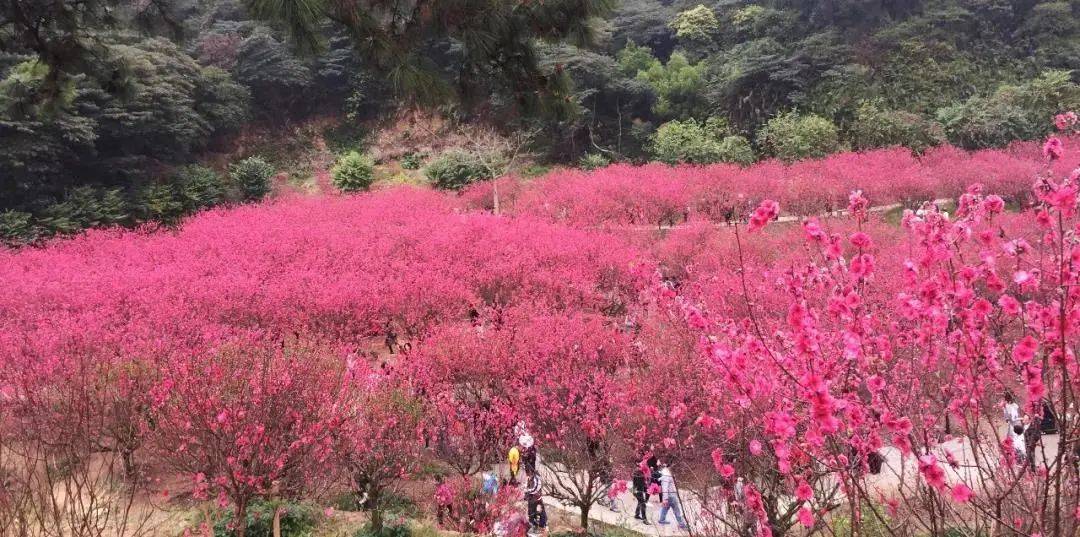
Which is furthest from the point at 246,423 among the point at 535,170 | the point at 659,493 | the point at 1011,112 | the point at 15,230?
the point at 1011,112

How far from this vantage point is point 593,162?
71.3ft

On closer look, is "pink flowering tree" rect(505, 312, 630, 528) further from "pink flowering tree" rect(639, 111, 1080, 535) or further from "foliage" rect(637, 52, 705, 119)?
"foliage" rect(637, 52, 705, 119)

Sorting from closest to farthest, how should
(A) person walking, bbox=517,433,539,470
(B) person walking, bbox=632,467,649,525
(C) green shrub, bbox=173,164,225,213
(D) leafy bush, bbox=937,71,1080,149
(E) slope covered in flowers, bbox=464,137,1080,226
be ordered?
1. (A) person walking, bbox=517,433,539,470
2. (B) person walking, bbox=632,467,649,525
3. (E) slope covered in flowers, bbox=464,137,1080,226
4. (D) leafy bush, bbox=937,71,1080,149
5. (C) green shrub, bbox=173,164,225,213

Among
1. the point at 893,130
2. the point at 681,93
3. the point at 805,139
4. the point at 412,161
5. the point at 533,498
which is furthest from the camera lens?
the point at 412,161

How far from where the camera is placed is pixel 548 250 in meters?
11.8

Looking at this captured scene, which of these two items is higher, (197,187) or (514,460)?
(197,187)

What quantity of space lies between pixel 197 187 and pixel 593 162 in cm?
1268

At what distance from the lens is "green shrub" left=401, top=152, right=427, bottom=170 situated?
24156mm

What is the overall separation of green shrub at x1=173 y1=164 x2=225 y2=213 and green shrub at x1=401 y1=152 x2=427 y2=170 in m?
6.81

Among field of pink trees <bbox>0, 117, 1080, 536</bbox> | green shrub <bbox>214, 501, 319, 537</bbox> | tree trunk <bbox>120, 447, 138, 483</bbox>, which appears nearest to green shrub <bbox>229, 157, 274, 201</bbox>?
field of pink trees <bbox>0, 117, 1080, 536</bbox>

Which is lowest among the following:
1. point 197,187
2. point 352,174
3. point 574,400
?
point 574,400

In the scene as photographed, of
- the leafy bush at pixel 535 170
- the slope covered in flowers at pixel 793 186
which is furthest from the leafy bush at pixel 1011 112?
the leafy bush at pixel 535 170

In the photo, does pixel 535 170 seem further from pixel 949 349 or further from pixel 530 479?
pixel 949 349

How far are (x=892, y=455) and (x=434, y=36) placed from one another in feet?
24.6
